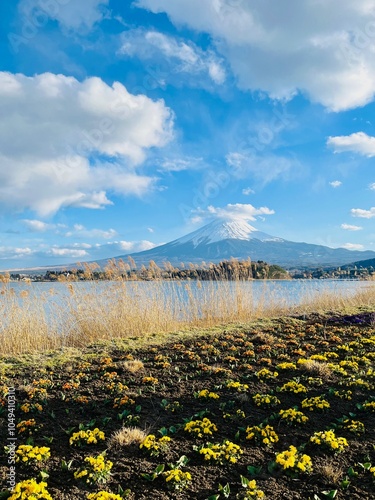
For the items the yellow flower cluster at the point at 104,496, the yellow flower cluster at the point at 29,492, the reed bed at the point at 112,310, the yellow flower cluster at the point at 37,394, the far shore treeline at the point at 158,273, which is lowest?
the yellow flower cluster at the point at 104,496

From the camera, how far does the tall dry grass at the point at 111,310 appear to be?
8.82 metres

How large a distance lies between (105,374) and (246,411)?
7.39 feet

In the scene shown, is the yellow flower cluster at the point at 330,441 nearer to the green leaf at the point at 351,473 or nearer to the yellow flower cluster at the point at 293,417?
the green leaf at the point at 351,473

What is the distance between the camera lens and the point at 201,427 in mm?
4012

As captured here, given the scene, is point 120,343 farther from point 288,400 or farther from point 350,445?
point 350,445

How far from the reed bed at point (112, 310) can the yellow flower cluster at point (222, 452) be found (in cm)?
570

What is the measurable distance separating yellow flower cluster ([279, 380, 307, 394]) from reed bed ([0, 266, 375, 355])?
15.8ft

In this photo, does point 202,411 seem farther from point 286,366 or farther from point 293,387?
point 286,366

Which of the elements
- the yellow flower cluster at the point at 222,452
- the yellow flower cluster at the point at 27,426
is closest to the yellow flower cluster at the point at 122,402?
the yellow flower cluster at the point at 27,426

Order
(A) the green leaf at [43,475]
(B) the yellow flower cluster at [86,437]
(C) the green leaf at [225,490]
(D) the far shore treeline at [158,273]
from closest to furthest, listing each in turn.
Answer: (C) the green leaf at [225,490] < (A) the green leaf at [43,475] < (B) the yellow flower cluster at [86,437] < (D) the far shore treeline at [158,273]

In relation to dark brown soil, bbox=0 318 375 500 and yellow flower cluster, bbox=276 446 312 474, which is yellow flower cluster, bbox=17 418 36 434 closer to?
dark brown soil, bbox=0 318 375 500

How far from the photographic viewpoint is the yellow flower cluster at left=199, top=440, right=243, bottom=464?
3.44 meters

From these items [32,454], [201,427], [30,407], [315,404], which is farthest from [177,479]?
[30,407]

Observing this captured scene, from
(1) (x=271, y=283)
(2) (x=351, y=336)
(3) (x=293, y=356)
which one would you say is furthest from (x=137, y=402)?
(1) (x=271, y=283)
